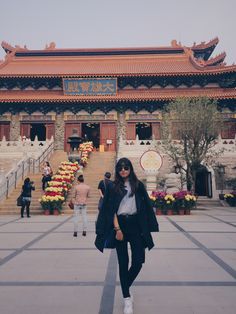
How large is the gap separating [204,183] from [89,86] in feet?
38.5

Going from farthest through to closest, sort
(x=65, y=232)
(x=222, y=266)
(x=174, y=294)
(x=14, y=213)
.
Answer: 1. (x=14, y=213)
2. (x=65, y=232)
3. (x=222, y=266)
4. (x=174, y=294)

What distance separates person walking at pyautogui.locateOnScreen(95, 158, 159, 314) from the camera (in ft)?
9.30

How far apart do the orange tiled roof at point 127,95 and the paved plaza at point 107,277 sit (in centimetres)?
1660

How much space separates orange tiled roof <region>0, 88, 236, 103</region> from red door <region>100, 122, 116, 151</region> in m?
2.37

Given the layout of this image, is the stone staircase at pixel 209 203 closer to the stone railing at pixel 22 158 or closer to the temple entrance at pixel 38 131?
the stone railing at pixel 22 158

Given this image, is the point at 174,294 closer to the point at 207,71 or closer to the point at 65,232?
the point at 65,232

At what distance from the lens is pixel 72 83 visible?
77.3 ft

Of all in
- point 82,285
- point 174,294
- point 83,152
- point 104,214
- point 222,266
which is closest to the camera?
point 104,214

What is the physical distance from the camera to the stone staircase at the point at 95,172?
12.5 metres

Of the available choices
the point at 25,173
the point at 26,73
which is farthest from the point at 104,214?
the point at 26,73

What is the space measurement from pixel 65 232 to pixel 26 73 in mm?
19379

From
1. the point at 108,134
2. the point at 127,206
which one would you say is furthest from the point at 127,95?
the point at 127,206

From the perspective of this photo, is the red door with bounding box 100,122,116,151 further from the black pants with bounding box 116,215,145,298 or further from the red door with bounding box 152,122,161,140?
the black pants with bounding box 116,215,145,298

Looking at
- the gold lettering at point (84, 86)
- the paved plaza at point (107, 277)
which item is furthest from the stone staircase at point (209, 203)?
the gold lettering at point (84, 86)
